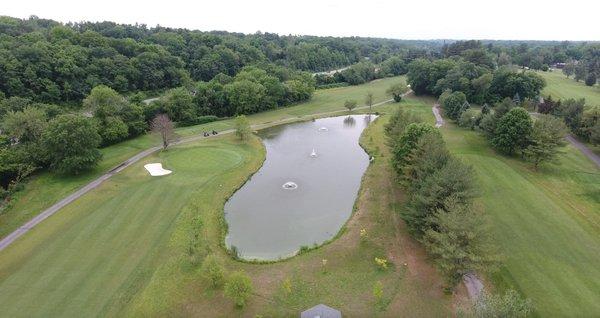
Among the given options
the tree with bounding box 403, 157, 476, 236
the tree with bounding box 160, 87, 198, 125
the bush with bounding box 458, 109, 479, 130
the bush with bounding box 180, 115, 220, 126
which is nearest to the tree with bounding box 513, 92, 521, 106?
the bush with bounding box 458, 109, 479, 130

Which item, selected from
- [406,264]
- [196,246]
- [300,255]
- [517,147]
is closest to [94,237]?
[196,246]

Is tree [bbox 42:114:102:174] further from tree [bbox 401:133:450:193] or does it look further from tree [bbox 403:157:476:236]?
tree [bbox 403:157:476:236]

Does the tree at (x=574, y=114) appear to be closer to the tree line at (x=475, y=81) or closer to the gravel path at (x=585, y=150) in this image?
the gravel path at (x=585, y=150)

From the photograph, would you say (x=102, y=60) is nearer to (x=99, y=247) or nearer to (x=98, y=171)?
(x=98, y=171)

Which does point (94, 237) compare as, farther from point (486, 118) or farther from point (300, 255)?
point (486, 118)

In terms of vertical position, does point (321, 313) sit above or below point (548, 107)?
below

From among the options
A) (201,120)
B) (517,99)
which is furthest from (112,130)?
(517,99)
